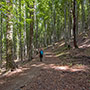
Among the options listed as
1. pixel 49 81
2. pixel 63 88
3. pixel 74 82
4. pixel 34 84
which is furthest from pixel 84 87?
pixel 34 84

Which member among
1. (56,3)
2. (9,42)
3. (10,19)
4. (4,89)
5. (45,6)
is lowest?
(4,89)

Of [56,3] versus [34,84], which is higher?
[56,3]

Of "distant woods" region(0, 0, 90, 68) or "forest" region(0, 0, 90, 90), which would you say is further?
"distant woods" region(0, 0, 90, 68)

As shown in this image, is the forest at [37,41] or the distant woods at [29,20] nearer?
the forest at [37,41]

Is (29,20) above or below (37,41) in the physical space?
above

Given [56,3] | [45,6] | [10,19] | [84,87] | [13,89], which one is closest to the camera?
[84,87]

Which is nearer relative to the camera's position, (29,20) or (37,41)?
(29,20)

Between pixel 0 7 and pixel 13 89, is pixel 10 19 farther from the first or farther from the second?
pixel 13 89

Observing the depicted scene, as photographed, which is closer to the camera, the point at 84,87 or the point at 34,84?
the point at 84,87

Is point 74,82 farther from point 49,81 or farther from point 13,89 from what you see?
point 13,89

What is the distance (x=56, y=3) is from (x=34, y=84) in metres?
23.0

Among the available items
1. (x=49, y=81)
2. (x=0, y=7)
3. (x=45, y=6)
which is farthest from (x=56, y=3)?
(x=49, y=81)

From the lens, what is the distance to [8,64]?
8789 millimetres

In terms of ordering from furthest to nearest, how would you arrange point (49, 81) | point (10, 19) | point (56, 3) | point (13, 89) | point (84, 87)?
point (56, 3)
point (10, 19)
point (49, 81)
point (13, 89)
point (84, 87)
